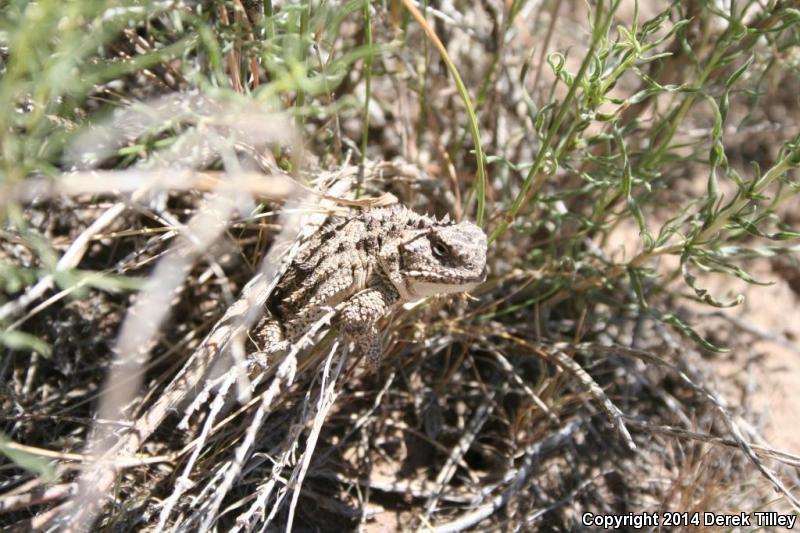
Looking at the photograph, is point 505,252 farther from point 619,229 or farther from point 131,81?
point 131,81

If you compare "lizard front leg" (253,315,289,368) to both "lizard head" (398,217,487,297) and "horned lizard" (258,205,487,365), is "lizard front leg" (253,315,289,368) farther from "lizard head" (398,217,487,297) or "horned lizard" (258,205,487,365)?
"lizard head" (398,217,487,297)

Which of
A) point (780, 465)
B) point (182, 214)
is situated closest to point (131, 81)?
point (182, 214)

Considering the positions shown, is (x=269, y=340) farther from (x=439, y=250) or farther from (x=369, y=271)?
(x=439, y=250)

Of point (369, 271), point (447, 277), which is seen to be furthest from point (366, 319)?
point (447, 277)

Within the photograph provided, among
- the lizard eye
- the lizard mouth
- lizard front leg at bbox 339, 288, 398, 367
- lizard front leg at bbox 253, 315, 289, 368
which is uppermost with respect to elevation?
the lizard eye

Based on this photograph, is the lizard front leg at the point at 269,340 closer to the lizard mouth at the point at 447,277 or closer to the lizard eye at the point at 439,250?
the lizard mouth at the point at 447,277

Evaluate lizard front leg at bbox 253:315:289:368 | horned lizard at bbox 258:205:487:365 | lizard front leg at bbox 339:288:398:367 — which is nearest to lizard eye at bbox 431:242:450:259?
horned lizard at bbox 258:205:487:365

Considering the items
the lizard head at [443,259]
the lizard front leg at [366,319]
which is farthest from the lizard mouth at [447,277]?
the lizard front leg at [366,319]
